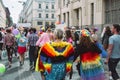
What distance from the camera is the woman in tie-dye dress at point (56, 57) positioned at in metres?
6.51

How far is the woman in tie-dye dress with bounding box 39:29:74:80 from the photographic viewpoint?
651cm

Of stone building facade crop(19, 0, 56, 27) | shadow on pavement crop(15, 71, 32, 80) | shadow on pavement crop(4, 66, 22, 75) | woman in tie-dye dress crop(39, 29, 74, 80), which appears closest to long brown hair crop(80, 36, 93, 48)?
woman in tie-dye dress crop(39, 29, 74, 80)

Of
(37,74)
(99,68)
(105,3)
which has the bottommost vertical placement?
(37,74)

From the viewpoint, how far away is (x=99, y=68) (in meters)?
7.52

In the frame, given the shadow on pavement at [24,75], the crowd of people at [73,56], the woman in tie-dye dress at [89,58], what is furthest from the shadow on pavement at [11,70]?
the woman in tie-dye dress at [89,58]

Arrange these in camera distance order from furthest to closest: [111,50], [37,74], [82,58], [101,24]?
1. [101,24]
2. [37,74]
3. [111,50]
4. [82,58]

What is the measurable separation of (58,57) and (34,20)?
367ft

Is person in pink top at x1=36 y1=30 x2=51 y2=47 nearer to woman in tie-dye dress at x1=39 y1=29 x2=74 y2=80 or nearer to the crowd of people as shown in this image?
the crowd of people

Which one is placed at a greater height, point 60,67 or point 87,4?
point 87,4

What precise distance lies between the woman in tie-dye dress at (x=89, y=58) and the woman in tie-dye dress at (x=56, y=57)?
700 mm

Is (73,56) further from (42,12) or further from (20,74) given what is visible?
(42,12)

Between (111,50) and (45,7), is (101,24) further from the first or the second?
(45,7)

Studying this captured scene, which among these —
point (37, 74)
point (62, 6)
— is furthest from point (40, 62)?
point (62, 6)

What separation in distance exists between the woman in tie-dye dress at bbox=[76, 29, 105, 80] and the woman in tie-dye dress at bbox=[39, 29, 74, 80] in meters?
0.70
